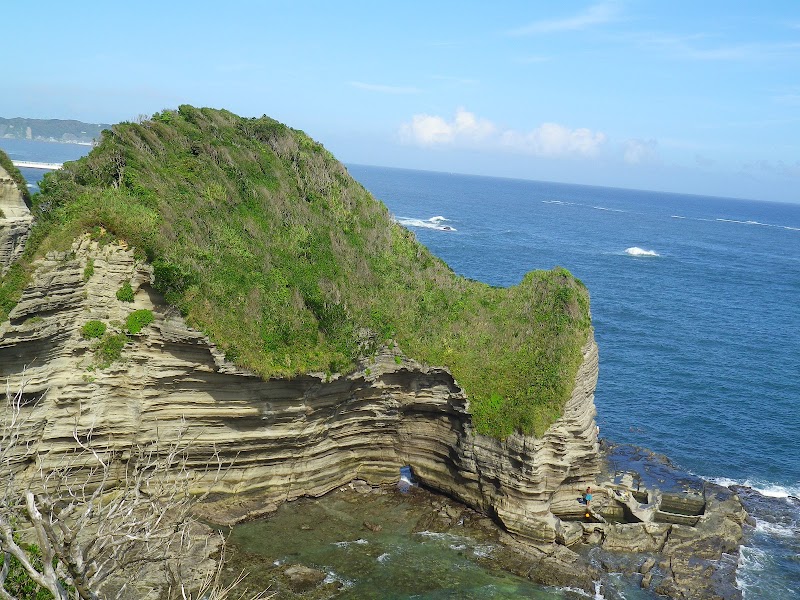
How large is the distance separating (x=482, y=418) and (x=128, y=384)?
49.4 feet

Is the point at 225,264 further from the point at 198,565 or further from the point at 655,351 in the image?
the point at 655,351

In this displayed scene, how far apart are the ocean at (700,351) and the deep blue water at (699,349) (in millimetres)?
119

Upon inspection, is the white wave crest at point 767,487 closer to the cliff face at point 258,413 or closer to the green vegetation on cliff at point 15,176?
the cliff face at point 258,413

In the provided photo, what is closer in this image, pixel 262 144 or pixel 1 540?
pixel 1 540

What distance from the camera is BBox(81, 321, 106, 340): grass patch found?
80.7 feet

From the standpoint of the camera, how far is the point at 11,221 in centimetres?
2905

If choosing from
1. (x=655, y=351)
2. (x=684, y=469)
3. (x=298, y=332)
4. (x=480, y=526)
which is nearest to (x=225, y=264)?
(x=298, y=332)

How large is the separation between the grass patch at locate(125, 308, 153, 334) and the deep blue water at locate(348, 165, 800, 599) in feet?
85.5

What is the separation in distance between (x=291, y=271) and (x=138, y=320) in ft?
29.2

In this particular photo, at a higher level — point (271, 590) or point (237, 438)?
point (237, 438)

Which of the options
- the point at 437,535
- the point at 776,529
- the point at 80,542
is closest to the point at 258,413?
the point at 437,535

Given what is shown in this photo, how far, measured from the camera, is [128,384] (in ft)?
83.9

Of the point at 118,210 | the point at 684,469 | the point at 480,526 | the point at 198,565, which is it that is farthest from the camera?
the point at 684,469

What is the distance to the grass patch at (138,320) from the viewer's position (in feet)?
83.6
